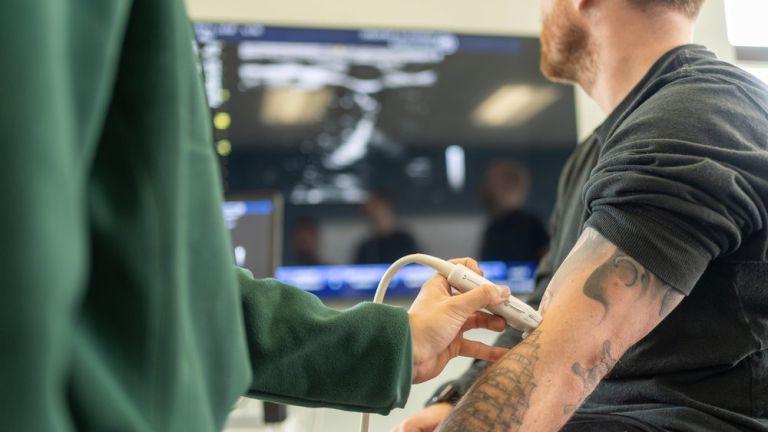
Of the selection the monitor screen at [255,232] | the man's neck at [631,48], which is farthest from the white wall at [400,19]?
the man's neck at [631,48]

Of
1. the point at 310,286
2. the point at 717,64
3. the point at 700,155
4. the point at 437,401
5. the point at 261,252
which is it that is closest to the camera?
the point at 700,155

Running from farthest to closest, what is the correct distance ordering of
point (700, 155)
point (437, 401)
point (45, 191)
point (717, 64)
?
point (437, 401), point (717, 64), point (700, 155), point (45, 191)

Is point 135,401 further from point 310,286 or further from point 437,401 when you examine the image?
point 310,286

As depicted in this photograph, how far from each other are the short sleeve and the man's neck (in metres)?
0.35

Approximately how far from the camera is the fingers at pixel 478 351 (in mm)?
1064

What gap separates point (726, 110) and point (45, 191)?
93 cm

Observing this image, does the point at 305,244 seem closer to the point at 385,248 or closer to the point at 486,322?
the point at 385,248

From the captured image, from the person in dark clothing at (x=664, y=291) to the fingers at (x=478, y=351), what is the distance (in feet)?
0.31

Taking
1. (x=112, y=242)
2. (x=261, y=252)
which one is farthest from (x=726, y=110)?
(x=261, y=252)

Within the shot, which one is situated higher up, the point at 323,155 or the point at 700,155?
the point at 700,155

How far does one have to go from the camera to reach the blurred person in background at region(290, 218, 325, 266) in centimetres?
241

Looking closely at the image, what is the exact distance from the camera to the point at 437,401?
54.8 inches

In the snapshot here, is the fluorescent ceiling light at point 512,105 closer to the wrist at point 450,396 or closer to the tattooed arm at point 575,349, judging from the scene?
the wrist at point 450,396

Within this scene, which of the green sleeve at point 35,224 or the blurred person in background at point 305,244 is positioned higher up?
the green sleeve at point 35,224
